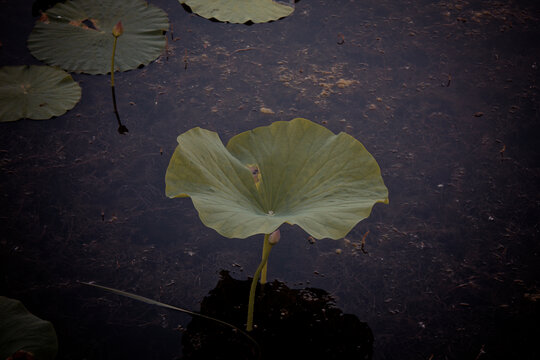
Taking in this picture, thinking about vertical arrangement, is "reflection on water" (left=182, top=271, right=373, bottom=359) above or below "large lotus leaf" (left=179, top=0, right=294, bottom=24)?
below

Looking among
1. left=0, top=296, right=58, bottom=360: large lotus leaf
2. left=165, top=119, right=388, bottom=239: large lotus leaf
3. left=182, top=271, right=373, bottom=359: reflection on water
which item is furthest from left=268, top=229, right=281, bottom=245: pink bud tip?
left=0, top=296, right=58, bottom=360: large lotus leaf

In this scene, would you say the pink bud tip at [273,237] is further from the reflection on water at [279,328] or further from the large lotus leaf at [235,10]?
Answer: the large lotus leaf at [235,10]

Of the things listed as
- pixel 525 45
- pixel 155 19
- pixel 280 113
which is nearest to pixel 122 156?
pixel 280 113

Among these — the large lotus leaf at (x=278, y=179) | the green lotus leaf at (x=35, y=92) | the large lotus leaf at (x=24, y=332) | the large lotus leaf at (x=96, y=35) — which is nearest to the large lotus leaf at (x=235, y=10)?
the large lotus leaf at (x=96, y=35)

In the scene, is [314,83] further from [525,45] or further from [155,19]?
[525,45]

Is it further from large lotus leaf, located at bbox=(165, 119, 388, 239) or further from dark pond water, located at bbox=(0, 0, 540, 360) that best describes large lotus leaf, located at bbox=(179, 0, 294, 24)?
large lotus leaf, located at bbox=(165, 119, 388, 239)

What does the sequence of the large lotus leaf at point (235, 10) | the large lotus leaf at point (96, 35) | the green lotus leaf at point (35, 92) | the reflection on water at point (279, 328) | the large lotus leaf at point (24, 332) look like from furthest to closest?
the large lotus leaf at point (235, 10) → the large lotus leaf at point (96, 35) → the green lotus leaf at point (35, 92) → the reflection on water at point (279, 328) → the large lotus leaf at point (24, 332)

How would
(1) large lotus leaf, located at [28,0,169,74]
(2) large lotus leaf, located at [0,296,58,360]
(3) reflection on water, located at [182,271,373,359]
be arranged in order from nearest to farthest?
(2) large lotus leaf, located at [0,296,58,360], (3) reflection on water, located at [182,271,373,359], (1) large lotus leaf, located at [28,0,169,74]
